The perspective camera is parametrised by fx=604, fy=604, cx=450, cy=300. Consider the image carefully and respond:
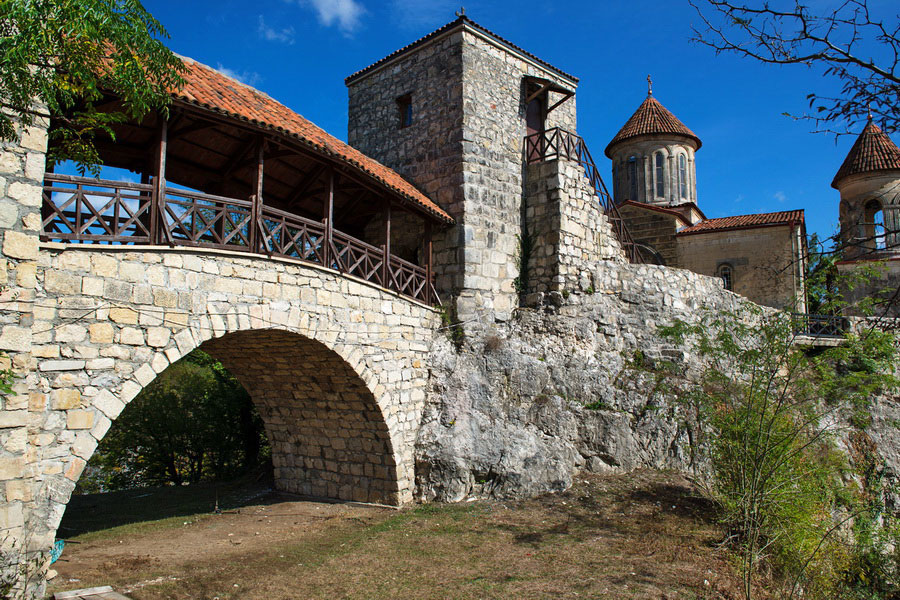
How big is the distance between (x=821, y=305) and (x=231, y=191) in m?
10.1

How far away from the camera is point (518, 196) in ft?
45.6

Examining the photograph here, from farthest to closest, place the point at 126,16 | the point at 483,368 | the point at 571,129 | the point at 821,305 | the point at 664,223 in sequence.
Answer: the point at 664,223 < the point at 571,129 < the point at 483,368 < the point at 821,305 < the point at 126,16

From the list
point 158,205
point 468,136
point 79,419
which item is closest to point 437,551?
point 79,419

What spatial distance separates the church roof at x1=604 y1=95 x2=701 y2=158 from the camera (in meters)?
23.6

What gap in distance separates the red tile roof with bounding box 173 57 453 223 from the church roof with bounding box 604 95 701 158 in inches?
557

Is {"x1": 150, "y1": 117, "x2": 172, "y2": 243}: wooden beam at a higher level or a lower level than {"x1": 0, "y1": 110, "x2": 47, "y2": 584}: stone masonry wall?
higher

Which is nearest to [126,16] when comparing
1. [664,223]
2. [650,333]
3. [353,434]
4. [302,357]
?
[302,357]

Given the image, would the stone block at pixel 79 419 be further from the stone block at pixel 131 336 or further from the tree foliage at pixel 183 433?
the tree foliage at pixel 183 433

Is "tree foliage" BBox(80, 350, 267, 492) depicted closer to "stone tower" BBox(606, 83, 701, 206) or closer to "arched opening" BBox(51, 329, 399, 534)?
"arched opening" BBox(51, 329, 399, 534)

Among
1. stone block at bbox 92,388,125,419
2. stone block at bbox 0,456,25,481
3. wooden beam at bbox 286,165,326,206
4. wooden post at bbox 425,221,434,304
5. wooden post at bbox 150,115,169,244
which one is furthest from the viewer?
wooden post at bbox 425,221,434,304

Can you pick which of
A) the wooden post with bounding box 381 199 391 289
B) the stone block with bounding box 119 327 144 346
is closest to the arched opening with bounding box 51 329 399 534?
the wooden post with bounding box 381 199 391 289

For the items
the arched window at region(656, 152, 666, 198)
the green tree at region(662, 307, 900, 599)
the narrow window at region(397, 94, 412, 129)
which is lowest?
the green tree at region(662, 307, 900, 599)

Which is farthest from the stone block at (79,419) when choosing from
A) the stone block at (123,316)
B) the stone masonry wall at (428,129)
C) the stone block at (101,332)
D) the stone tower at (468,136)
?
the stone masonry wall at (428,129)

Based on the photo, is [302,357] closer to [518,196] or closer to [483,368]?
[483,368]
